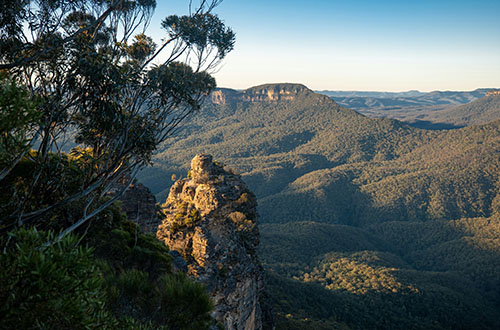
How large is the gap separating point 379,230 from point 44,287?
143 m

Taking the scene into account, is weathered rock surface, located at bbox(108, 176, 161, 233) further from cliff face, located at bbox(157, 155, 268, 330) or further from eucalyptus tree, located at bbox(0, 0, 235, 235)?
eucalyptus tree, located at bbox(0, 0, 235, 235)

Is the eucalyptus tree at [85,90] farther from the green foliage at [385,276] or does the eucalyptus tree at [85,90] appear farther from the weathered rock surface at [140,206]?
the green foliage at [385,276]

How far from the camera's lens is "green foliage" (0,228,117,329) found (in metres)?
3.38

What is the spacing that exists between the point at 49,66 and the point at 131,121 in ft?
10.0

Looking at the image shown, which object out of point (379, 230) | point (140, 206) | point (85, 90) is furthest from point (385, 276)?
point (85, 90)

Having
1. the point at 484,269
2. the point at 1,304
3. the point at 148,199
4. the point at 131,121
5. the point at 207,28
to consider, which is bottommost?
the point at 484,269

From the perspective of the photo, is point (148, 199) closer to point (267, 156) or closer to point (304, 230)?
point (304, 230)

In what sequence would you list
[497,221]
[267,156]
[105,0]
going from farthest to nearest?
[267,156] → [497,221] → [105,0]

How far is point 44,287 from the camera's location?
3.38 m

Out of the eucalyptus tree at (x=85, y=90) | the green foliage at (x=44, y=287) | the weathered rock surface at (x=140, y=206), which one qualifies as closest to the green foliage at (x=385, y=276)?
the weathered rock surface at (x=140, y=206)

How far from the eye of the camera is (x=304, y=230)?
92.0 meters

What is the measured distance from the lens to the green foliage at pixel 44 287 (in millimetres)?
3375

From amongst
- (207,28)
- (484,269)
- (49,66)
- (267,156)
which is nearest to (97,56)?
(49,66)

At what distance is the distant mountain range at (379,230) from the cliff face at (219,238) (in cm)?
484
